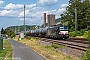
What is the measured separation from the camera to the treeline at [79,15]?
87.1 meters

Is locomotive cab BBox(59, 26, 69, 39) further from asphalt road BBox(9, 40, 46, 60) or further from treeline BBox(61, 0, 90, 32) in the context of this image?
treeline BBox(61, 0, 90, 32)

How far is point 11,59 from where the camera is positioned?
1797cm

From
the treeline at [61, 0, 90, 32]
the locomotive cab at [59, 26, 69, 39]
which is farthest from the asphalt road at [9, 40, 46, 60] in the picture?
the treeline at [61, 0, 90, 32]

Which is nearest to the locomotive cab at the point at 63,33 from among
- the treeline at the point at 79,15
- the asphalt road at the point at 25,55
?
the asphalt road at the point at 25,55

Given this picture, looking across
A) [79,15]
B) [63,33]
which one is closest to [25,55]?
[63,33]

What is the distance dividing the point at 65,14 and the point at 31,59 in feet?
259

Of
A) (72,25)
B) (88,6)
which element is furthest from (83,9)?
(72,25)

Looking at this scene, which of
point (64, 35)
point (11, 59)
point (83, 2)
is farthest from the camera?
point (83, 2)

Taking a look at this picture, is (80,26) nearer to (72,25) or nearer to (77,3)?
(72,25)

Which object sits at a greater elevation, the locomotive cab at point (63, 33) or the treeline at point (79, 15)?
the treeline at point (79, 15)

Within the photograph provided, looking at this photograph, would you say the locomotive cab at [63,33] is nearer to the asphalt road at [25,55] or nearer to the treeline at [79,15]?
the asphalt road at [25,55]

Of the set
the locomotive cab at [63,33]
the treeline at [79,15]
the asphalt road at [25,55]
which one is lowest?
the asphalt road at [25,55]

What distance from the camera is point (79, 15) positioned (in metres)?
89.4

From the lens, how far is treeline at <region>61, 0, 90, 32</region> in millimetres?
87056
